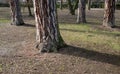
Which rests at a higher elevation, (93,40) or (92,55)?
(93,40)

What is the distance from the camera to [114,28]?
11094mm

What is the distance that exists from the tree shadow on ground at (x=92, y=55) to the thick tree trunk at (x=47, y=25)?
34 cm

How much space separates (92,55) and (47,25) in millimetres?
1362

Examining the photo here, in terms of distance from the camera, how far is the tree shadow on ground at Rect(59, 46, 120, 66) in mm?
6156

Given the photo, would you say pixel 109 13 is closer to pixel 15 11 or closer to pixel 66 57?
pixel 15 11

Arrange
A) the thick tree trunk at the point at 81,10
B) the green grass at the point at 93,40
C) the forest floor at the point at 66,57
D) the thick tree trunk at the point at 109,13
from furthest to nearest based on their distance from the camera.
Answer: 1. the thick tree trunk at the point at 81,10
2. the thick tree trunk at the point at 109,13
3. the green grass at the point at 93,40
4. the forest floor at the point at 66,57

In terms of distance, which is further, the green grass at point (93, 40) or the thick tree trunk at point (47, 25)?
the green grass at point (93, 40)

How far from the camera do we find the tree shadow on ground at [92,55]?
6.16 m

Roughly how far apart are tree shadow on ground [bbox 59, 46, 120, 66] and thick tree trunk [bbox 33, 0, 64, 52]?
34 cm

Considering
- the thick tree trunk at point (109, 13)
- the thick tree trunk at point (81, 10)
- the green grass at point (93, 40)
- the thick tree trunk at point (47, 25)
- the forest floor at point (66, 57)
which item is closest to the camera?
the forest floor at point (66, 57)

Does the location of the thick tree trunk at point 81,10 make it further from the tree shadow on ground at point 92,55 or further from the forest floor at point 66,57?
the tree shadow on ground at point 92,55

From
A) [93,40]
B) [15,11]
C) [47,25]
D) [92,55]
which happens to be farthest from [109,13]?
[47,25]

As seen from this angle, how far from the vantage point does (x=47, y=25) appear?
665 centimetres

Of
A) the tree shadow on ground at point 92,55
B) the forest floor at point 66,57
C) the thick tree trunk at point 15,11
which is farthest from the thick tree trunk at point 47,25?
the thick tree trunk at point 15,11
